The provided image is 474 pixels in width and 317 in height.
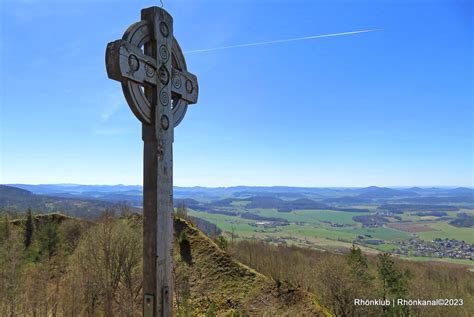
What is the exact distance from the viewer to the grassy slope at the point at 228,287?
58.7ft

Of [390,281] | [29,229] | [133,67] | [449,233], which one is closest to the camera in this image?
[133,67]

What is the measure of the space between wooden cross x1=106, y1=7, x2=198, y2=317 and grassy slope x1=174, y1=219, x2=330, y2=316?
16105 mm

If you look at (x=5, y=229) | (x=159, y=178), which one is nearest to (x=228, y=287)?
(x=159, y=178)

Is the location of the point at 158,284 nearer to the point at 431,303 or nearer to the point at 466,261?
the point at 431,303

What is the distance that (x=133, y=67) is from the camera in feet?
9.05

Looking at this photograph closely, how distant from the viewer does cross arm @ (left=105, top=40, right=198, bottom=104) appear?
2.62m

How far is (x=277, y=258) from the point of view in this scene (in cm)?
5488

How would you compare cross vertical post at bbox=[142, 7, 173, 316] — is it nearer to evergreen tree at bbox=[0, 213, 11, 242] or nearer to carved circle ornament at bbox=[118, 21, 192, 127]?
carved circle ornament at bbox=[118, 21, 192, 127]

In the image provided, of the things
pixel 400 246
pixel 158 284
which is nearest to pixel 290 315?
pixel 158 284

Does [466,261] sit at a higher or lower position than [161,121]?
lower

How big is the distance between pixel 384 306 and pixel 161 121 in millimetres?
23917

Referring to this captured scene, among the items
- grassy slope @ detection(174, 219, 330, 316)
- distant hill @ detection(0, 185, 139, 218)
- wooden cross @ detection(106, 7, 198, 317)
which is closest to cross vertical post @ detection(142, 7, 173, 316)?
Answer: wooden cross @ detection(106, 7, 198, 317)

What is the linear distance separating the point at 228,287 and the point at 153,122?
20379 mm

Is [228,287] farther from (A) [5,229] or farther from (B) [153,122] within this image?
(A) [5,229]
